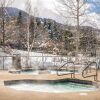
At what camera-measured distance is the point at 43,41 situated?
47719 millimetres

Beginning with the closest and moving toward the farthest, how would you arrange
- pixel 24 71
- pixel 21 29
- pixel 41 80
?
pixel 41 80 → pixel 24 71 → pixel 21 29

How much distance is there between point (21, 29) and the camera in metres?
44.5

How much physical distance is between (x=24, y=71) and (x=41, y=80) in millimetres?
5929

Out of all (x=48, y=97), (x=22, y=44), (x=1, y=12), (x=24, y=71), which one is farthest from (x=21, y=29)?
(x=48, y=97)

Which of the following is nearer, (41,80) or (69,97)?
(69,97)

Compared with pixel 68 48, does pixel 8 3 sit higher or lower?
higher

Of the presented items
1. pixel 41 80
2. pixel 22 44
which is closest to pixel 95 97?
pixel 41 80

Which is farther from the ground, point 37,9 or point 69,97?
point 37,9

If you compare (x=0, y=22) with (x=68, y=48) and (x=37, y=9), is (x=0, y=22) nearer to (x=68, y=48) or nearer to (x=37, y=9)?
(x=37, y=9)

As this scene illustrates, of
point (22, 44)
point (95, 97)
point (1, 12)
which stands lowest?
point (95, 97)

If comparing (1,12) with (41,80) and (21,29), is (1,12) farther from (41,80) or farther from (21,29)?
(41,80)

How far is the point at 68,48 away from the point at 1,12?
44.4ft

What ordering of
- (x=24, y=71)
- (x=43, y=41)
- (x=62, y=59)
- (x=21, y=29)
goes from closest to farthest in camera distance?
(x=24, y=71), (x=62, y=59), (x=21, y=29), (x=43, y=41)

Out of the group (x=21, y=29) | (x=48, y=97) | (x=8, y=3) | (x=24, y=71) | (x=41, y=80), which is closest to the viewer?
(x=48, y=97)
